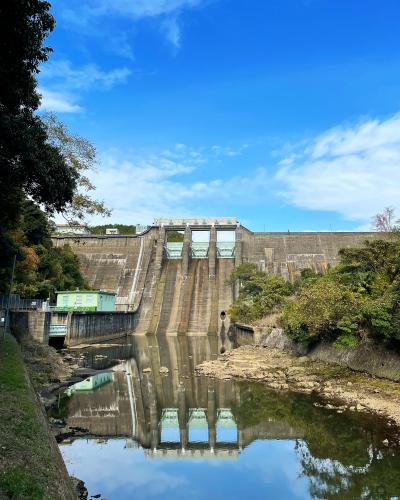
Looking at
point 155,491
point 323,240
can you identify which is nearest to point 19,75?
point 155,491

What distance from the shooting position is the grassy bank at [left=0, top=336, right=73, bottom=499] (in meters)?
5.61

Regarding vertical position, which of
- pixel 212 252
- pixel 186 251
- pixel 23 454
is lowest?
pixel 23 454

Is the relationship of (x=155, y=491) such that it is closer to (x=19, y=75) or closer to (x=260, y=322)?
(x=19, y=75)

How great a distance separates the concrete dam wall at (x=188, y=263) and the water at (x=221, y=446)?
33.5 m

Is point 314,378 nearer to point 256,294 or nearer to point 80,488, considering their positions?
point 80,488

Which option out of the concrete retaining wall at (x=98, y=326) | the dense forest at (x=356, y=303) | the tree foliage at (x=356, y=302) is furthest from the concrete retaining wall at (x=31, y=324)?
the tree foliage at (x=356, y=302)

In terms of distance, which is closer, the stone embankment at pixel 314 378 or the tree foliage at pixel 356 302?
the stone embankment at pixel 314 378

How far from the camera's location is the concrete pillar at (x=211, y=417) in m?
15.0

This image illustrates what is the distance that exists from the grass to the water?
3.02m

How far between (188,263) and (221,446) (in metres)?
50.8

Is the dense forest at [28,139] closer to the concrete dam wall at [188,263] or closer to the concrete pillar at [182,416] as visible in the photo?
the concrete pillar at [182,416]

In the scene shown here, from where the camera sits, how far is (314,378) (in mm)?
22578

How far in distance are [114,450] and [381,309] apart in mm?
12134

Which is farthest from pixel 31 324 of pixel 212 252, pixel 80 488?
pixel 212 252
